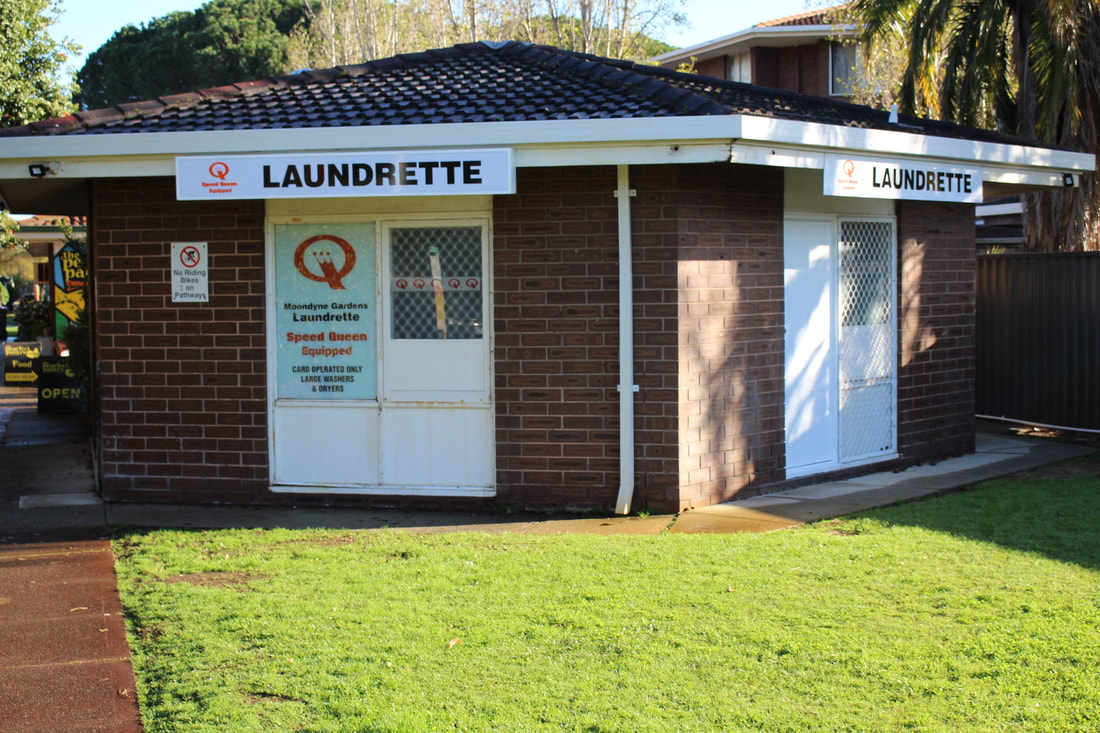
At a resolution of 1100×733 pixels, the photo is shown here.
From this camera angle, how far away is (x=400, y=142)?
311 inches

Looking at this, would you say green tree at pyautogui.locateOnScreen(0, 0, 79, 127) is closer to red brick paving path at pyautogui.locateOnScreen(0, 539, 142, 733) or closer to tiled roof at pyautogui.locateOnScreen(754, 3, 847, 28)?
red brick paving path at pyautogui.locateOnScreen(0, 539, 142, 733)

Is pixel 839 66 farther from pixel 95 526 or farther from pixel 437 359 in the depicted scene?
pixel 95 526

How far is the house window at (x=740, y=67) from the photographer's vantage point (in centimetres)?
3744

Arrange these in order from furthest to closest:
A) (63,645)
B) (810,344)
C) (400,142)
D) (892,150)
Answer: (810,344) → (892,150) → (400,142) → (63,645)

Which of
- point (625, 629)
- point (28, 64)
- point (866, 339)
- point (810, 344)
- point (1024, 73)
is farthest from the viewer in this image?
point (28, 64)

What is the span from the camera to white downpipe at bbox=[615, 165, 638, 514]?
8141mm

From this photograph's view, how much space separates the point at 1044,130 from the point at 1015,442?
4.16 m

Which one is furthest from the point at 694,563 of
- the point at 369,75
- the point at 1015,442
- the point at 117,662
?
the point at 1015,442

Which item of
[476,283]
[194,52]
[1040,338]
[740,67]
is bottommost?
[1040,338]

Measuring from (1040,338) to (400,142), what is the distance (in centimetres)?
854

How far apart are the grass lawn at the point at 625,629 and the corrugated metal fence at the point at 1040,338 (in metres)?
5.36

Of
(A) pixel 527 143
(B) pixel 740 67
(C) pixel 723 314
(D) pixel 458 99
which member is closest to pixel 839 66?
(B) pixel 740 67

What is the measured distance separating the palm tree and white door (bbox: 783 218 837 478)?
564 centimetres

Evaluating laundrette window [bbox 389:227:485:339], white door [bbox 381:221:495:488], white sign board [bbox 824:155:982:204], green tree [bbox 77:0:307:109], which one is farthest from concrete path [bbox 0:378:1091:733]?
green tree [bbox 77:0:307:109]
